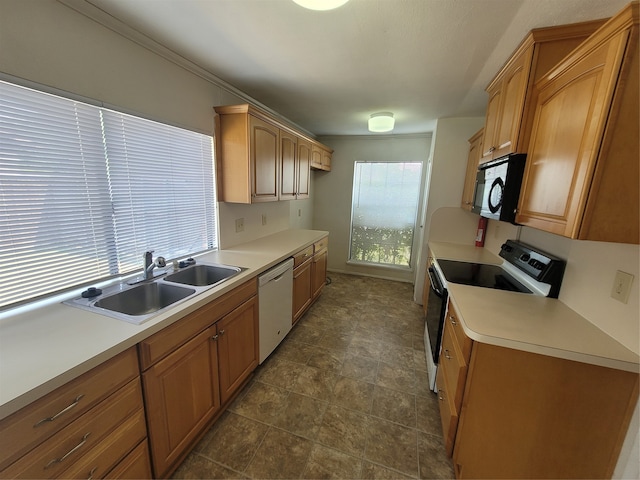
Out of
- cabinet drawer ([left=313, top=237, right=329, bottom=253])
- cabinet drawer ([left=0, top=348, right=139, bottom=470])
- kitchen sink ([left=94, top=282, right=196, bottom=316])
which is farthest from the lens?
cabinet drawer ([left=313, top=237, right=329, bottom=253])

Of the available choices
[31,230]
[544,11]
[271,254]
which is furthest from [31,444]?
[544,11]

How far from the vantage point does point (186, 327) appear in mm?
1292

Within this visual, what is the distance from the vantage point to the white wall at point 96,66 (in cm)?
109

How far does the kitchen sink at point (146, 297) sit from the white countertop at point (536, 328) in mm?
1563

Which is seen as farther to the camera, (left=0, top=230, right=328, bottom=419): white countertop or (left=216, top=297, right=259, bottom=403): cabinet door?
(left=216, top=297, right=259, bottom=403): cabinet door

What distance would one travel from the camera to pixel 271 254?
2275 mm

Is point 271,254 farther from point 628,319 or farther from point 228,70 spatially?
point 628,319

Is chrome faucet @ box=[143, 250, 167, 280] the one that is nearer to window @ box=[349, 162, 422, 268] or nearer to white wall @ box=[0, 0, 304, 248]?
white wall @ box=[0, 0, 304, 248]

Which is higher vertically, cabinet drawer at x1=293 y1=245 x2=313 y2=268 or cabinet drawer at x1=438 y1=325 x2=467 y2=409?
cabinet drawer at x1=293 y1=245 x2=313 y2=268

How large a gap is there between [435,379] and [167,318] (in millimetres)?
1867

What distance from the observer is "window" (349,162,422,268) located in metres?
4.08

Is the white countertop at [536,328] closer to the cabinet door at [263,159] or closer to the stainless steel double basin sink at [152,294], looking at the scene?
the stainless steel double basin sink at [152,294]

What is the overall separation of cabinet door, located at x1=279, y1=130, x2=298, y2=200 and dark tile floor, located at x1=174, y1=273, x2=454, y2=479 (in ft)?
5.06

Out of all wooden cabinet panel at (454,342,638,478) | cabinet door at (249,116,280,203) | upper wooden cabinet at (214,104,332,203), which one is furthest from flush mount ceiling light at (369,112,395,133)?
wooden cabinet panel at (454,342,638,478)
